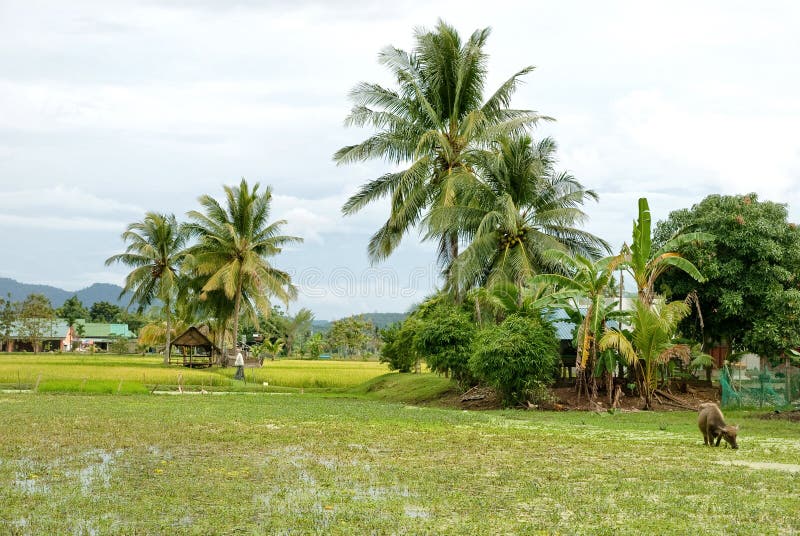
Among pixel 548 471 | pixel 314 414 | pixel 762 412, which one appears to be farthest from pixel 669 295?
pixel 548 471

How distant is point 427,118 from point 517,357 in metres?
9.78

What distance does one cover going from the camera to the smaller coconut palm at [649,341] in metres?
17.9

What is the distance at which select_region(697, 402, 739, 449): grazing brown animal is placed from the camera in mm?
11086

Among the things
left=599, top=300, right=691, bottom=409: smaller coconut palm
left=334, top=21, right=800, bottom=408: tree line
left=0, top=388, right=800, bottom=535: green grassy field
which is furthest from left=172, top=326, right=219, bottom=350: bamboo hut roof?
left=599, top=300, right=691, bottom=409: smaller coconut palm

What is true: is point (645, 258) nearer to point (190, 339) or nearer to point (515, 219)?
point (515, 219)

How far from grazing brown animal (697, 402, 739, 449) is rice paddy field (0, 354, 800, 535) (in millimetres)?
240

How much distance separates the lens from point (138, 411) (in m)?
16.7

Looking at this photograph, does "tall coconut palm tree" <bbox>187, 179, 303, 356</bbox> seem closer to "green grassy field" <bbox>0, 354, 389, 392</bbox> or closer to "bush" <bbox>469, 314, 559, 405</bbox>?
"green grassy field" <bbox>0, 354, 389, 392</bbox>

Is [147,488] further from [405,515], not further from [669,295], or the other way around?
[669,295]

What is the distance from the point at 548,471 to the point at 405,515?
2.90 m

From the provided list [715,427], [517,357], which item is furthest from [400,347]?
[715,427]

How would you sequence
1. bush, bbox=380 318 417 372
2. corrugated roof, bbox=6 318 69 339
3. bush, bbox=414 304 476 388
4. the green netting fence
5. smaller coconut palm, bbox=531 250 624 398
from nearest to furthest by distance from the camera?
the green netting fence, smaller coconut palm, bbox=531 250 624 398, bush, bbox=414 304 476 388, bush, bbox=380 318 417 372, corrugated roof, bbox=6 318 69 339

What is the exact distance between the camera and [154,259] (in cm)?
4284

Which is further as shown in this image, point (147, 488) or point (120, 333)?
point (120, 333)
